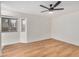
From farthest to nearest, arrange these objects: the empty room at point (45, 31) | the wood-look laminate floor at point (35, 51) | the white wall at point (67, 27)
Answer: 1. the white wall at point (67, 27)
2. the empty room at point (45, 31)
3. the wood-look laminate floor at point (35, 51)

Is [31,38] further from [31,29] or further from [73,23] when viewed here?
[73,23]

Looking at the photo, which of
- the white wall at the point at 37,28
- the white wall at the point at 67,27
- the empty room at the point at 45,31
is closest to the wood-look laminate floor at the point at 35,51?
the empty room at the point at 45,31

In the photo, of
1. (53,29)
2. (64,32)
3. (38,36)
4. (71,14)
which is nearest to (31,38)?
(38,36)

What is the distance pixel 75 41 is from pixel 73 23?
0.80m

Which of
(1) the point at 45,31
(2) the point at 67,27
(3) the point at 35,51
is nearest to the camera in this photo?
(3) the point at 35,51

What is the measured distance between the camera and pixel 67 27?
3.88 metres

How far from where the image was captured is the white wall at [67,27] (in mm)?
3610

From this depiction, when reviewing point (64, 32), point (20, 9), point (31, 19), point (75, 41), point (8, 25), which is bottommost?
point (75, 41)

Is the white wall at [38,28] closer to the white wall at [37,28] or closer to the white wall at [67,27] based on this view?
the white wall at [37,28]

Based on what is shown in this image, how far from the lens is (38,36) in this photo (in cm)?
448

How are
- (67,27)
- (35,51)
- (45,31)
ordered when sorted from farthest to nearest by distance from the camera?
(45,31)
(67,27)
(35,51)

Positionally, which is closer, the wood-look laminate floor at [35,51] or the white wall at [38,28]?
the wood-look laminate floor at [35,51]

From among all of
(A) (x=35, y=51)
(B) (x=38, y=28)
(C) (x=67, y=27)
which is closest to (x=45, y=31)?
(B) (x=38, y=28)

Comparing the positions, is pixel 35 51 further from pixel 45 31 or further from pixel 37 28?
pixel 45 31
